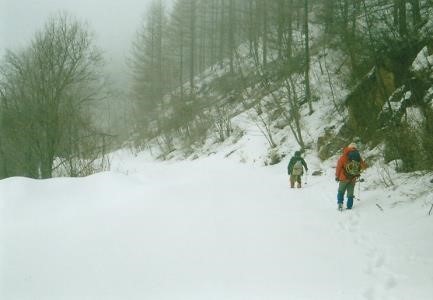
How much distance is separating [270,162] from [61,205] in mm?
10133

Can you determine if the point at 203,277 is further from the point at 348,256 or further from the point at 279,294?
the point at 348,256

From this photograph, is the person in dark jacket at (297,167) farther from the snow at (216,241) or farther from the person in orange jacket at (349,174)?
the person in orange jacket at (349,174)

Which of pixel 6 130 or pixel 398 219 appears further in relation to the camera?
pixel 6 130

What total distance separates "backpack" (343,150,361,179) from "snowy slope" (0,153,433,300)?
85 cm

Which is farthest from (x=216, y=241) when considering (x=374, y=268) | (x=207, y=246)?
(x=374, y=268)

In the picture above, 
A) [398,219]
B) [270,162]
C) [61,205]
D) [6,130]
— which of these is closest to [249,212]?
[398,219]

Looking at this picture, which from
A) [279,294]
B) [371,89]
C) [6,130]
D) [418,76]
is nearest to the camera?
[279,294]

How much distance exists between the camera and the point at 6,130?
21.0m

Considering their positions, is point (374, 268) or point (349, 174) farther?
point (349, 174)

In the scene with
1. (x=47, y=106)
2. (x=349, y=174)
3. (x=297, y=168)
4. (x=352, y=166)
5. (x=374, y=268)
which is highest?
(x=47, y=106)

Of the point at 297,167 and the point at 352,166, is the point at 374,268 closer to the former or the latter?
the point at 352,166

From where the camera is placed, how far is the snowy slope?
6164mm

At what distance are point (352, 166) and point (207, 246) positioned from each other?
15.1 feet

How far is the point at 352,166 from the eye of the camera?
10.4 metres
